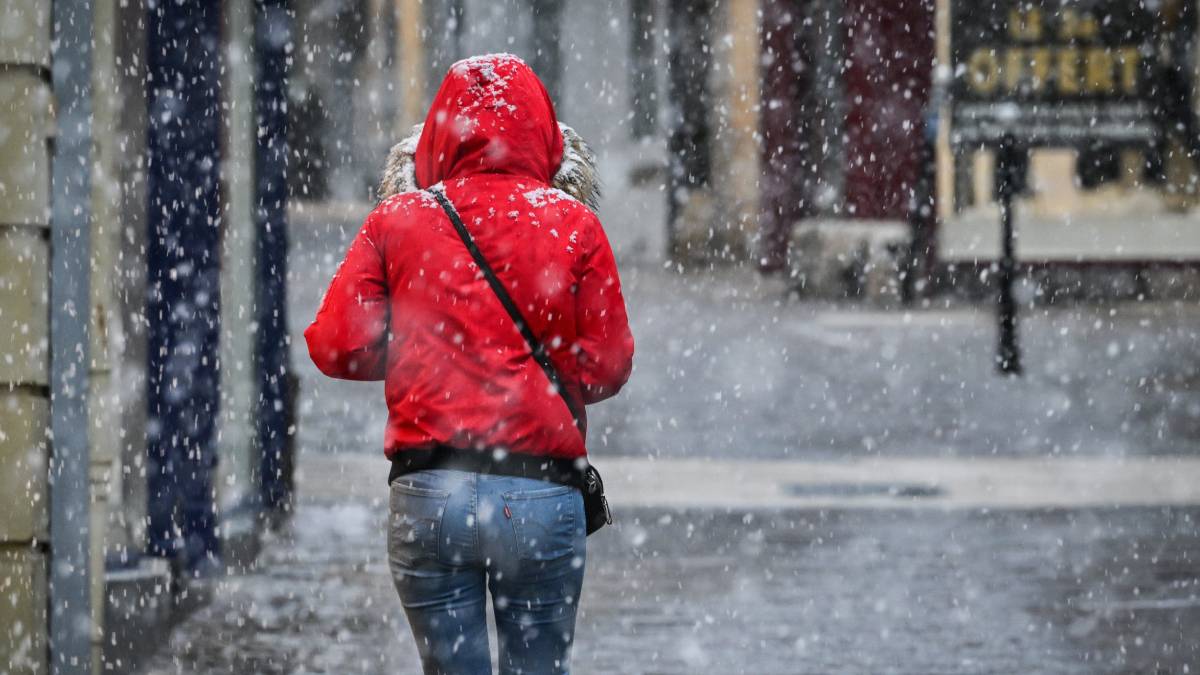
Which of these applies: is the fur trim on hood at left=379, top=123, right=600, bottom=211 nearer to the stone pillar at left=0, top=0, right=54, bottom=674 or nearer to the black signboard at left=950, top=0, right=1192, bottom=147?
the stone pillar at left=0, top=0, right=54, bottom=674

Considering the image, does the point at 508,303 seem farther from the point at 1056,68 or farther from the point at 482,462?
the point at 1056,68

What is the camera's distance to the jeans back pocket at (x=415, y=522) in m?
3.62

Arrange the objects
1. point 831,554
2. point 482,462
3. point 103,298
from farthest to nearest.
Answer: point 831,554
point 103,298
point 482,462

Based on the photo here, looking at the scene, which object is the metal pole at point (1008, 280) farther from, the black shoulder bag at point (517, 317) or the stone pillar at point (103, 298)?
the black shoulder bag at point (517, 317)

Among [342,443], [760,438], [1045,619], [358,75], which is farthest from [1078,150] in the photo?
[358,75]

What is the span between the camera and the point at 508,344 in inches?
144

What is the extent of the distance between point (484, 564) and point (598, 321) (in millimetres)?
537

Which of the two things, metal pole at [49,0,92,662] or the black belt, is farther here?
metal pole at [49,0,92,662]

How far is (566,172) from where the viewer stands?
3926 mm

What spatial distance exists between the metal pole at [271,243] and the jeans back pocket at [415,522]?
16.8 ft

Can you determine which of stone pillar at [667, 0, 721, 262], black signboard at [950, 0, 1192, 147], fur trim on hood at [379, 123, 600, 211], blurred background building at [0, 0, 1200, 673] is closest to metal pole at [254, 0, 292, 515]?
blurred background building at [0, 0, 1200, 673]

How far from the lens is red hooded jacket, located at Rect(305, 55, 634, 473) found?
11.9 feet

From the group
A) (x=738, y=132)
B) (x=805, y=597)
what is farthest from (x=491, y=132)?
(x=738, y=132)

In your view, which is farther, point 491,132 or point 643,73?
point 643,73
